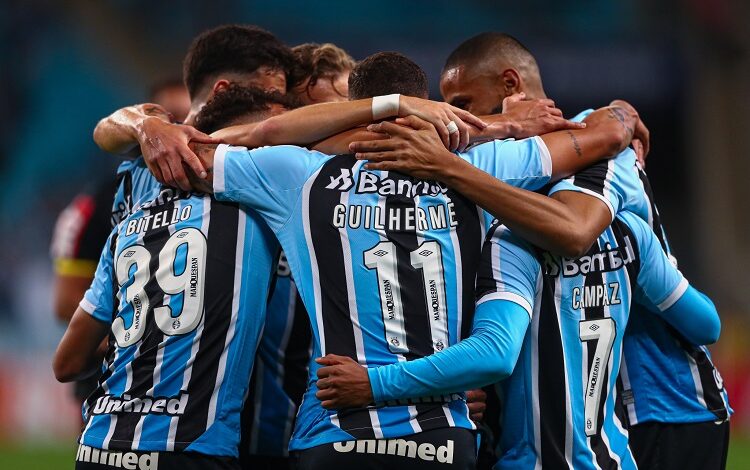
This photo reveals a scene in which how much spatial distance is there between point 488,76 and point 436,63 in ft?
43.2

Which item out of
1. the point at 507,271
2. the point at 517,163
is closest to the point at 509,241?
the point at 507,271

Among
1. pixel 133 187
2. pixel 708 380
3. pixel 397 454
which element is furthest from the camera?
pixel 133 187

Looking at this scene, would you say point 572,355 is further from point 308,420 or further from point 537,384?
point 308,420

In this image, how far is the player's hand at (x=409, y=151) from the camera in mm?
3469

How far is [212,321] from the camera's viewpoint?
11.6 ft

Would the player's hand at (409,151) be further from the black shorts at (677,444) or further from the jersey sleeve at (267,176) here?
the black shorts at (677,444)

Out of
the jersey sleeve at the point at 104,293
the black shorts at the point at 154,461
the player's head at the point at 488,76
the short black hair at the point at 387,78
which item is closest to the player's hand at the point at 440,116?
the short black hair at the point at 387,78

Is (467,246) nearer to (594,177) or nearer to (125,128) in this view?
(594,177)

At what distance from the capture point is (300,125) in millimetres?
3680

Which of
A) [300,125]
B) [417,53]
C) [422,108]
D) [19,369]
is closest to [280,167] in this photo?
[300,125]

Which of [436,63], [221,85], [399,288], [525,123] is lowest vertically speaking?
[399,288]

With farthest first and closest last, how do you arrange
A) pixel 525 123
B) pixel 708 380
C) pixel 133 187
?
pixel 133 187 < pixel 708 380 < pixel 525 123

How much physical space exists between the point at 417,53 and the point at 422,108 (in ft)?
47.2

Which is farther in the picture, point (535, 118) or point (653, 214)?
point (653, 214)
